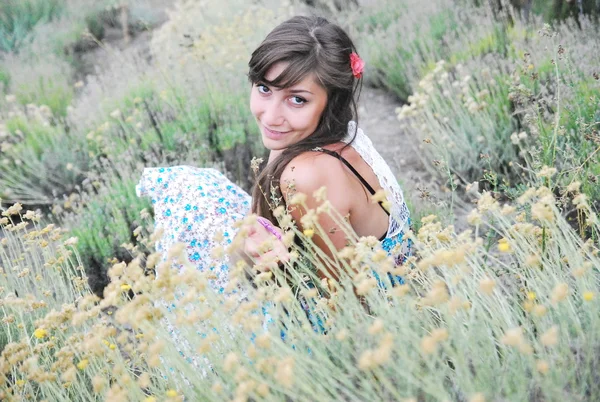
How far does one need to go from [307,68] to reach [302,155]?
0.36m

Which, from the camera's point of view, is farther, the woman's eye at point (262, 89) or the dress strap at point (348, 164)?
the woman's eye at point (262, 89)

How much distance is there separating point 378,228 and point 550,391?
1.38m

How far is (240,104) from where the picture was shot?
183 inches

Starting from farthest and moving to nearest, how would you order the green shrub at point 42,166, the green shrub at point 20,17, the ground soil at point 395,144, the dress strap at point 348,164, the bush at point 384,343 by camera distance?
the green shrub at point 20,17 < the green shrub at point 42,166 < the ground soil at point 395,144 < the dress strap at point 348,164 < the bush at point 384,343

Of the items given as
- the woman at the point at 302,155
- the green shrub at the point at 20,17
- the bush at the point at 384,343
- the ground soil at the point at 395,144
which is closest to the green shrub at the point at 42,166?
the ground soil at the point at 395,144

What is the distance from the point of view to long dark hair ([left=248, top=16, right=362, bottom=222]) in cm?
255

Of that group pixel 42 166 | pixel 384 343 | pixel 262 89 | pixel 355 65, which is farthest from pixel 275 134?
pixel 42 166

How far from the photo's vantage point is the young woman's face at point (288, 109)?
2592mm

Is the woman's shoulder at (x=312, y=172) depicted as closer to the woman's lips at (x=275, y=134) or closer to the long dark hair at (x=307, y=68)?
the long dark hair at (x=307, y=68)

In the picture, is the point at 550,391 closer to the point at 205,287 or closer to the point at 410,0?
the point at 205,287

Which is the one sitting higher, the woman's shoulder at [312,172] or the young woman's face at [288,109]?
the young woman's face at [288,109]

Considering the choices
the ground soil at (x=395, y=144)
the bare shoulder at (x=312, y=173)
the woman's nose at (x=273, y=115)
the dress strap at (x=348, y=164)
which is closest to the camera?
the bare shoulder at (x=312, y=173)

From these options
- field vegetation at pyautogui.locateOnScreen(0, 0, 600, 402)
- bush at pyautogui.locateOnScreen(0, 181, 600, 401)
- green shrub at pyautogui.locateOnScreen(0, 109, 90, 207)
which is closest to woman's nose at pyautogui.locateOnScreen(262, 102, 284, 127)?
field vegetation at pyautogui.locateOnScreen(0, 0, 600, 402)

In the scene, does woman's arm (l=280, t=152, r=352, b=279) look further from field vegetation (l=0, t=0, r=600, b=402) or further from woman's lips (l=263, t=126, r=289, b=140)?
woman's lips (l=263, t=126, r=289, b=140)
